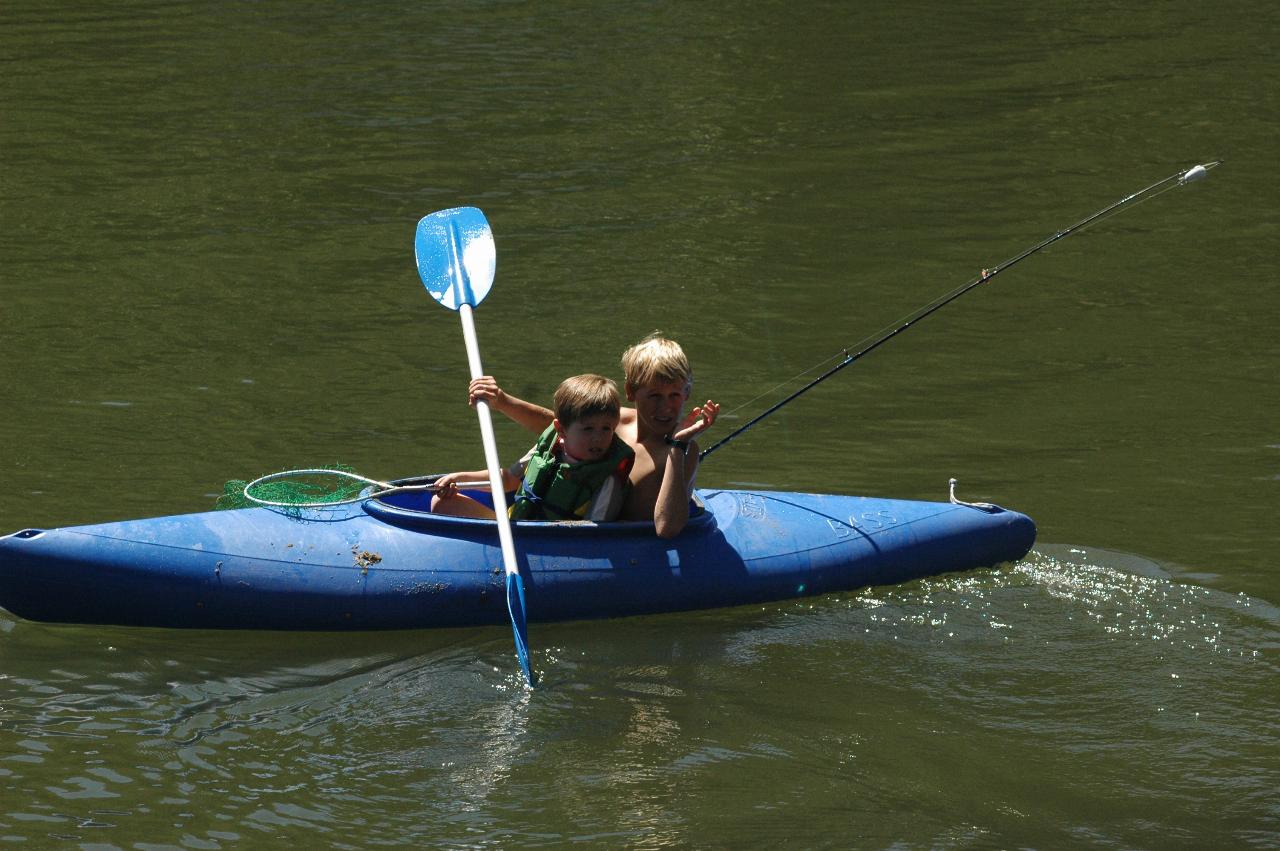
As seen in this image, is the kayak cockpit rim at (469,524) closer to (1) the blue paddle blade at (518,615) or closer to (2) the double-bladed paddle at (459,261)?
(1) the blue paddle blade at (518,615)

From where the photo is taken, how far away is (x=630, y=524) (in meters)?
5.83

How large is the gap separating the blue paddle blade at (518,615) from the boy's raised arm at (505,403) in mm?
663

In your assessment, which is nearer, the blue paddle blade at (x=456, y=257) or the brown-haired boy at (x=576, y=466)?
the brown-haired boy at (x=576, y=466)

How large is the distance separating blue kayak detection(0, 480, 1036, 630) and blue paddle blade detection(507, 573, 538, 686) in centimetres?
20

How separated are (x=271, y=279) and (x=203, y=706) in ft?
16.5

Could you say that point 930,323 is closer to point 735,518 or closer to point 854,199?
point 854,199

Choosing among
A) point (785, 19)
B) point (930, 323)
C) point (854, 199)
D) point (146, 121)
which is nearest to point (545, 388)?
point (930, 323)

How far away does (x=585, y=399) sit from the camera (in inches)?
225

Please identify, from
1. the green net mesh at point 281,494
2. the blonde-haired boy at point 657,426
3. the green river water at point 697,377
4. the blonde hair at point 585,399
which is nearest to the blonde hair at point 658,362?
the blonde-haired boy at point 657,426

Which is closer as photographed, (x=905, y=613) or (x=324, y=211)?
(x=905, y=613)

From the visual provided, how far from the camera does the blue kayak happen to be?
5.61 meters

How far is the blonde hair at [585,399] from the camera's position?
5719mm

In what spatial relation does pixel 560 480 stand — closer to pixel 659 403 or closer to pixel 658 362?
pixel 659 403

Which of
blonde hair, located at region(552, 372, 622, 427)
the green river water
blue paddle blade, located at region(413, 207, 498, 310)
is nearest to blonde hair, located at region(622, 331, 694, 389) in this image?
blonde hair, located at region(552, 372, 622, 427)
